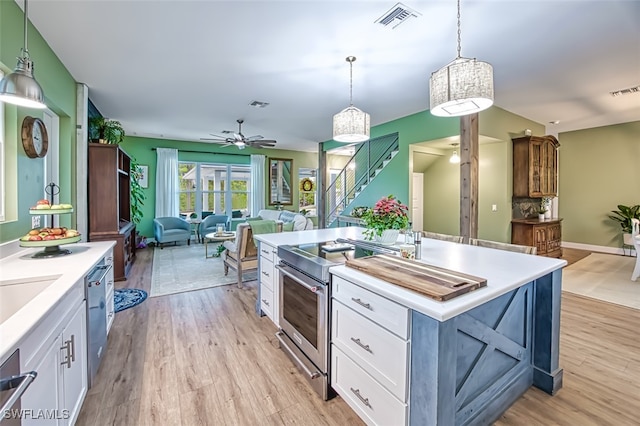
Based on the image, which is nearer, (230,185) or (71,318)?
(71,318)

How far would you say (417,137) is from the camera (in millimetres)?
5430

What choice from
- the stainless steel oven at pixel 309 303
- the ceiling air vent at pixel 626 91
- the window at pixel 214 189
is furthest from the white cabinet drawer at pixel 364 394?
the window at pixel 214 189

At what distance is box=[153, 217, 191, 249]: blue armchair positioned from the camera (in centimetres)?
721

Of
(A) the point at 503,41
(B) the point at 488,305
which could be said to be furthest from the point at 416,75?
(B) the point at 488,305

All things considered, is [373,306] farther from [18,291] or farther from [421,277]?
[18,291]

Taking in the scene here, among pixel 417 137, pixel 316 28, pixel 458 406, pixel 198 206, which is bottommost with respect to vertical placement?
pixel 458 406

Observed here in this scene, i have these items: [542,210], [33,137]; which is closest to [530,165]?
[542,210]

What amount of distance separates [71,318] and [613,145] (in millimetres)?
9569

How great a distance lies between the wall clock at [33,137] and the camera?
2.46m

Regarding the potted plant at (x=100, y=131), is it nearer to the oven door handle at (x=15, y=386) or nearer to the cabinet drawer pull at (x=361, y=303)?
the oven door handle at (x=15, y=386)

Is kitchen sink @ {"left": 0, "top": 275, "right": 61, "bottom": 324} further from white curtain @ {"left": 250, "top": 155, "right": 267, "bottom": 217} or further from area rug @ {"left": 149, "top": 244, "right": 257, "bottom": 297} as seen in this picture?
white curtain @ {"left": 250, "top": 155, "right": 267, "bottom": 217}

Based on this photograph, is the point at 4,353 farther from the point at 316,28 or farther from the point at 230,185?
the point at 230,185

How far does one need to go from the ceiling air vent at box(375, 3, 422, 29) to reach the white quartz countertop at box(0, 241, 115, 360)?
297cm

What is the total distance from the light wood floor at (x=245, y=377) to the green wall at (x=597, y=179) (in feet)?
15.1
